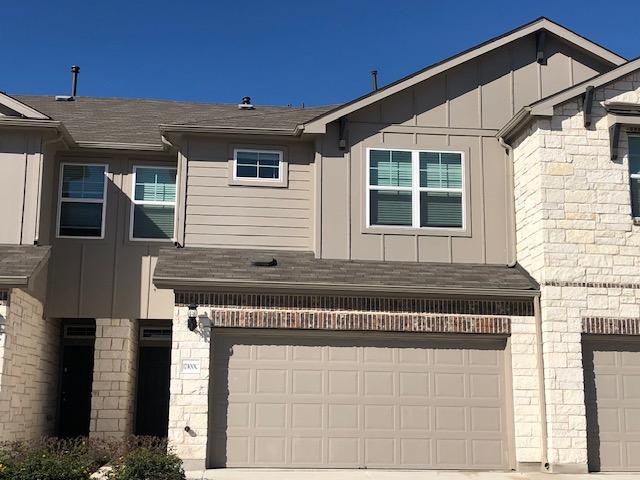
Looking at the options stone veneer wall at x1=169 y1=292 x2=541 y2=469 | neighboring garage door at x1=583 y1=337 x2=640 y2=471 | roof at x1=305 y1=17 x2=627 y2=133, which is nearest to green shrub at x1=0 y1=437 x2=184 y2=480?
stone veneer wall at x1=169 y1=292 x2=541 y2=469

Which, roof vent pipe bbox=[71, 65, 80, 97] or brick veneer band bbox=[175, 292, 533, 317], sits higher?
roof vent pipe bbox=[71, 65, 80, 97]

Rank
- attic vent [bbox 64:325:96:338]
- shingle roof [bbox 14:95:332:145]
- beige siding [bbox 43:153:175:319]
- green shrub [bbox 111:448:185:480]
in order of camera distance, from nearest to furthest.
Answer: green shrub [bbox 111:448:185:480]
beige siding [bbox 43:153:175:319]
shingle roof [bbox 14:95:332:145]
attic vent [bbox 64:325:96:338]

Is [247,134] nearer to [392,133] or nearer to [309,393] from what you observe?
[392,133]

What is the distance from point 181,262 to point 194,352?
157 cm

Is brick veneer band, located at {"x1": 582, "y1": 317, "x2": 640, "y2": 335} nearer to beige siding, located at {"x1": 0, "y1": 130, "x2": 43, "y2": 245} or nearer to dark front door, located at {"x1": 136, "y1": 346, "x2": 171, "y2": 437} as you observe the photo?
dark front door, located at {"x1": 136, "y1": 346, "x2": 171, "y2": 437}

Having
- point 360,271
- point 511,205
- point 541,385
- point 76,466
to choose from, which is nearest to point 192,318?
point 360,271

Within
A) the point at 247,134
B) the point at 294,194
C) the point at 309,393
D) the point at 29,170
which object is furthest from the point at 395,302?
the point at 29,170

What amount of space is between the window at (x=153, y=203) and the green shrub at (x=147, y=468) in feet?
18.4

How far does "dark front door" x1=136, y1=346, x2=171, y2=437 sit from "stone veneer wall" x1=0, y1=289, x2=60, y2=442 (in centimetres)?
158

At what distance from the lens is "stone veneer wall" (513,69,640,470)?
39.3 ft

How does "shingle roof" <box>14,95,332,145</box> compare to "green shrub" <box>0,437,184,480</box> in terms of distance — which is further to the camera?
"shingle roof" <box>14,95,332,145</box>

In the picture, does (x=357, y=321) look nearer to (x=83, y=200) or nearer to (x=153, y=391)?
(x=153, y=391)

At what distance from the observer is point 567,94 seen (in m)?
12.8

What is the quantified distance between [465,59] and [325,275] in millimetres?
4632
